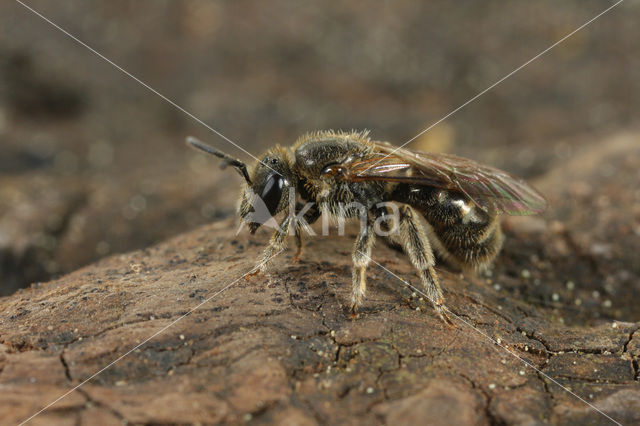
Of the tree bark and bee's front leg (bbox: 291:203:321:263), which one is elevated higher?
bee's front leg (bbox: 291:203:321:263)

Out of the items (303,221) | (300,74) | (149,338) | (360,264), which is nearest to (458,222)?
(360,264)

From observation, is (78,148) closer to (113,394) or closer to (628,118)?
(113,394)

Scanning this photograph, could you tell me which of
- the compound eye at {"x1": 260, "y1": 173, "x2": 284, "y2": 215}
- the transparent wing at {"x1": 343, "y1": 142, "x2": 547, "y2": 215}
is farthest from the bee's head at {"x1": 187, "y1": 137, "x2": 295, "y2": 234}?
the transparent wing at {"x1": 343, "y1": 142, "x2": 547, "y2": 215}

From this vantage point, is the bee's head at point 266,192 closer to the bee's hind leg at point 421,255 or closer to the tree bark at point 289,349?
the tree bark at point 289,349

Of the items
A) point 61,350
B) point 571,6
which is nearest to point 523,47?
point 571,6

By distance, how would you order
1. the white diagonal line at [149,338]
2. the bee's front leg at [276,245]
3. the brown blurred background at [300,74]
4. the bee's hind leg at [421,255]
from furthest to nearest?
the brown blurred background at [300,74]
the bee's front leg at [276,245]
the bee's hind leg at [421,255]
the white diagonal line at [149,338]

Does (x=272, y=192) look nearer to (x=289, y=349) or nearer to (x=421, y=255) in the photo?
(x=421, y=255)

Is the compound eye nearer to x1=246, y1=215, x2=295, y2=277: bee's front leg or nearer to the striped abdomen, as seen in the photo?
x1=246, y1=215, x2=295, y2=277: bee's front leg

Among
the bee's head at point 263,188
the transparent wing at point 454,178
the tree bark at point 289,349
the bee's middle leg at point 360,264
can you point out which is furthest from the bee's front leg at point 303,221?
the bee's middle leg at point 360,264

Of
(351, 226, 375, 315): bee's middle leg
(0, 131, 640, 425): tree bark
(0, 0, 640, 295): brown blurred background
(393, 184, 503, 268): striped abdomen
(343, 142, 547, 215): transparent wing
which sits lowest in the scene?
(0, 131, 640, 425): tree bark
